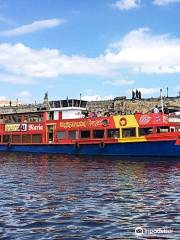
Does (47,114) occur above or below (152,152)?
above

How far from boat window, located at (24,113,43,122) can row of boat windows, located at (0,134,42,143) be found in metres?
1.96

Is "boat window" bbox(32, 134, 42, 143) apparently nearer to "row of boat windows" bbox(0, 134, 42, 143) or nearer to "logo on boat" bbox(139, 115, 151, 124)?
"row of boat windows" bbox(0, 134, 42, 143)

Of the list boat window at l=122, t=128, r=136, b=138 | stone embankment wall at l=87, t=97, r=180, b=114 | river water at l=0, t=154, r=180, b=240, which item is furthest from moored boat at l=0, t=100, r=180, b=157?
stone embankment wall at l=87, t=97, r=180, b=114

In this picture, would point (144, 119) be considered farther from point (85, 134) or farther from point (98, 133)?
point (85, 134)

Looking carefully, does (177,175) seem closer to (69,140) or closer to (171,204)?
(171,204)

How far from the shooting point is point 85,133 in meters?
44.7

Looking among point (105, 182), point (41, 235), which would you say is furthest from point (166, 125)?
point (41, 235)

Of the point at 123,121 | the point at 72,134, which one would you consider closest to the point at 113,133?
the point at 123,121

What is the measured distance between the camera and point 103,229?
12648mm

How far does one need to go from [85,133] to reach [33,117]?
8275 millimetres

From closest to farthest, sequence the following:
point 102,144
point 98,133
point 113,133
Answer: point 102,144
point 113,133
point 98,133

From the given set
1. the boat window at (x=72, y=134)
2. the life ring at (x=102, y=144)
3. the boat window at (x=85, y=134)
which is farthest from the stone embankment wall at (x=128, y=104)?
the life ring at (x=102, y=144)

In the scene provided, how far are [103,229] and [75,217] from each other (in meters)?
1.67

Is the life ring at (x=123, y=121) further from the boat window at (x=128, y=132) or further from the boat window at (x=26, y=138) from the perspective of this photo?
the boat window at (x=26, y=138)
